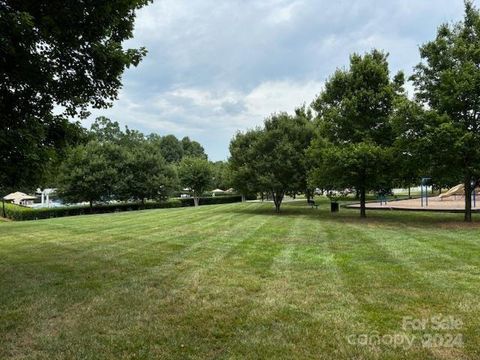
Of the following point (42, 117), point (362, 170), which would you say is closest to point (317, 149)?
point (362, 170)

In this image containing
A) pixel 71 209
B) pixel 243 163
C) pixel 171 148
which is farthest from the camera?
pixel 171 148

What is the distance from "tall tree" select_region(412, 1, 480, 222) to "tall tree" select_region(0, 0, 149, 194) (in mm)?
11893

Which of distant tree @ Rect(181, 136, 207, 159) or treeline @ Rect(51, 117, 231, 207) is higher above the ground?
distant tree @ Rect(181, 136, 207, 159)

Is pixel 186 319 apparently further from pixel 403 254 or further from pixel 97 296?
pixel 403 254

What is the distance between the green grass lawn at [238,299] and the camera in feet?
12.8

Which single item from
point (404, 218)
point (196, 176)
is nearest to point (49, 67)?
point (404, 218)

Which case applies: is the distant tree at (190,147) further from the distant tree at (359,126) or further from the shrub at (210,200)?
the distant tree at (359,126)

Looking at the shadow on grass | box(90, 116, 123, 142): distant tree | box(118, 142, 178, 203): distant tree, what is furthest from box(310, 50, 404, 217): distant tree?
box(90, 116, 123, 142): distant tree

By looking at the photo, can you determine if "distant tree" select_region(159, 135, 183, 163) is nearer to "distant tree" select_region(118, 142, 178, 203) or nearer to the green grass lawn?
"distant tree" select_region(118, 142, 178, 203)

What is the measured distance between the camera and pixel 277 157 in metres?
23.9

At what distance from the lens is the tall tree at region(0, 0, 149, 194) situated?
18.6ft

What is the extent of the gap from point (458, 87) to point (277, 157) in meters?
11.4

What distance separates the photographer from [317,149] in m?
19.5

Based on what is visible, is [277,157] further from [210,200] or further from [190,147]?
[190,147]
